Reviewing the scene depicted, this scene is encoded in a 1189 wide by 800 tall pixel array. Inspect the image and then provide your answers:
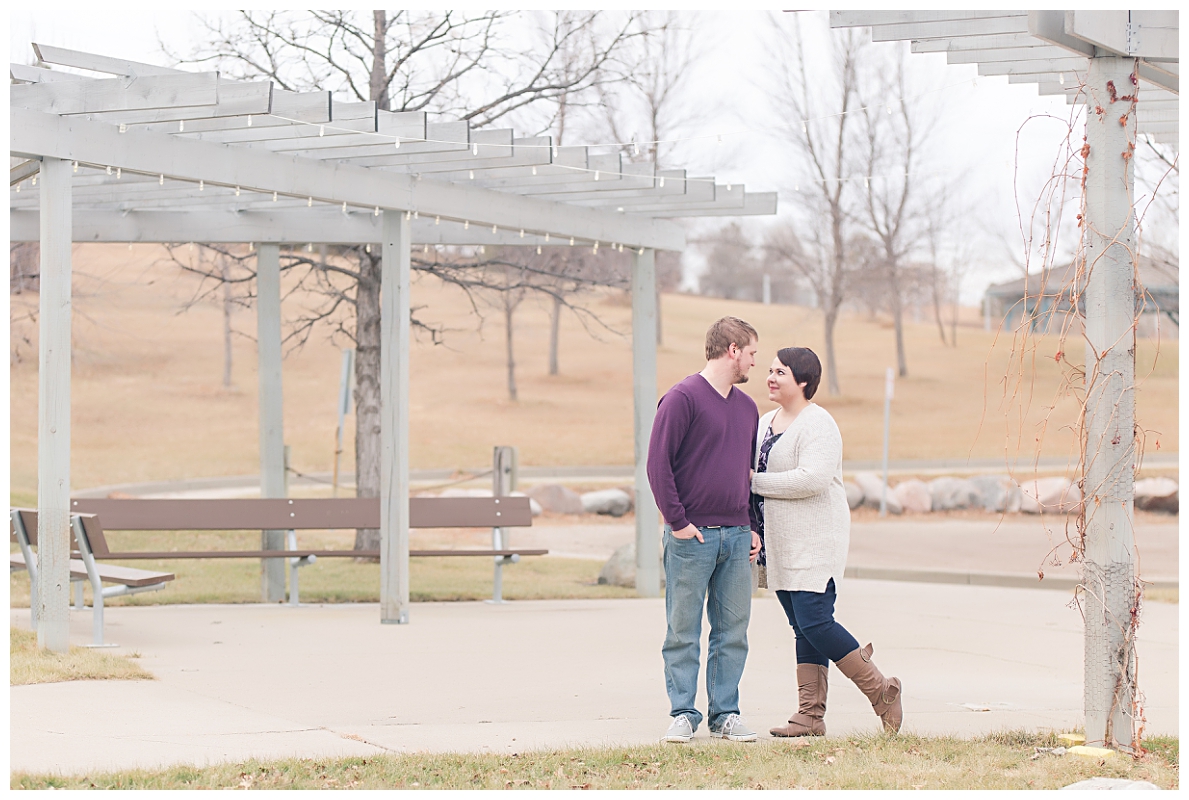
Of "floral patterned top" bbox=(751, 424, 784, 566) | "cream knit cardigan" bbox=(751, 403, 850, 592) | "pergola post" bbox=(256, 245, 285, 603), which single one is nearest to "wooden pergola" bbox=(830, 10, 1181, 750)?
"cream knit cardigan" bbox=(751, 403, 850, 592)

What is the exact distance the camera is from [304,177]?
786 centimetres

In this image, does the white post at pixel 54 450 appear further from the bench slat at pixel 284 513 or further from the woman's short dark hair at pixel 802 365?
the woman's short dark hair at pixel 802 365

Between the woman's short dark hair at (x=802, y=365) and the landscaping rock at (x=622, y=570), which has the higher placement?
the woman's short dark hair at (x=802, y=365)

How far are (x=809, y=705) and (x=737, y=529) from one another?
80 cm

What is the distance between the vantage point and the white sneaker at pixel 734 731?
484cm

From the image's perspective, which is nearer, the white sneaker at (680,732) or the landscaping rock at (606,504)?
the white sneaker at (680,732)

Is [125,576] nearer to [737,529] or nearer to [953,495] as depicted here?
[737,529]

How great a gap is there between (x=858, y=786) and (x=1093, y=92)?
271 cm

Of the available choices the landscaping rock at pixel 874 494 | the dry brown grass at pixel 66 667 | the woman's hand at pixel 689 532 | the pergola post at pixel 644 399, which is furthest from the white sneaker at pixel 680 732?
the landscaping rock at pixel 874 494

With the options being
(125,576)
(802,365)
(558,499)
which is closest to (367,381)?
(125,576)

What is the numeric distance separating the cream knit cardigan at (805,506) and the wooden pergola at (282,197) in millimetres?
3322

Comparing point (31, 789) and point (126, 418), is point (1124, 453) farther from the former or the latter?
point (126, 418)

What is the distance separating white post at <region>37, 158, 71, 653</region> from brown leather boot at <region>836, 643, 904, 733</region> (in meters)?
4.14

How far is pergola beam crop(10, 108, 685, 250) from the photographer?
6723 mm
